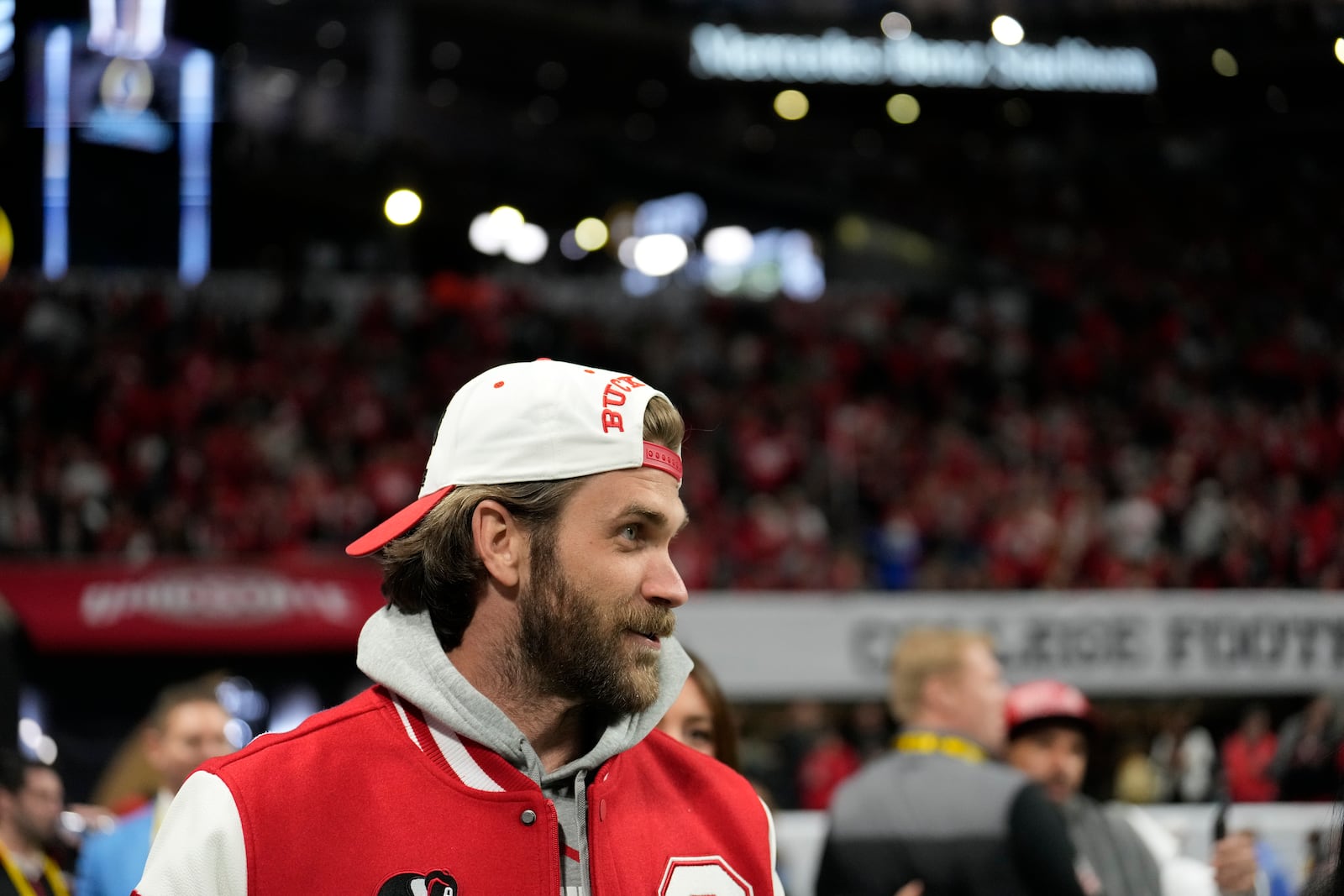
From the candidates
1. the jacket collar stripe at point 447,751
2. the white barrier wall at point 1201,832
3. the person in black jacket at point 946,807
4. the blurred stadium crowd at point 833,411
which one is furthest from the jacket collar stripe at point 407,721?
the blurred stadium crowd at point 833,411

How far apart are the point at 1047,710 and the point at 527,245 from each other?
897 inches

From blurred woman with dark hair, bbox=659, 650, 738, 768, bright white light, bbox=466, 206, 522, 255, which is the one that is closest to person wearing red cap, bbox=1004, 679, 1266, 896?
blurred woman with dark hair, bbox=659, 650, 738, 768

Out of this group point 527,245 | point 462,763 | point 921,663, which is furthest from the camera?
point 527,245

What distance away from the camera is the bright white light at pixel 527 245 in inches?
1025

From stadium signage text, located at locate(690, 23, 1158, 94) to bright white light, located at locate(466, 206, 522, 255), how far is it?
4.13m

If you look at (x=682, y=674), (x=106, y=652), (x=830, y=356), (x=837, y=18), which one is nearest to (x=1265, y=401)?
(x=830, y=356)

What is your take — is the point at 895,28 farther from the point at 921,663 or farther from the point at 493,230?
the point at 921,663

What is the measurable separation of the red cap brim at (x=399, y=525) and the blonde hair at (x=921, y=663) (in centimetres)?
216

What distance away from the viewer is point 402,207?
24359 mm

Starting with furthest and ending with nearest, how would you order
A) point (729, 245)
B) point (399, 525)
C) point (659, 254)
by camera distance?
1. point (729, 245)
2. point (659, 254)
3. point (399, 525)

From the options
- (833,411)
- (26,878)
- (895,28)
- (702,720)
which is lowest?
(26,878)

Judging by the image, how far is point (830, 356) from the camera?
19219 millimetres

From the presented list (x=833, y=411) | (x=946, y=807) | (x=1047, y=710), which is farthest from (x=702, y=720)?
(x=833, y=411)

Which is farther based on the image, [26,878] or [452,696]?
[26,878]
